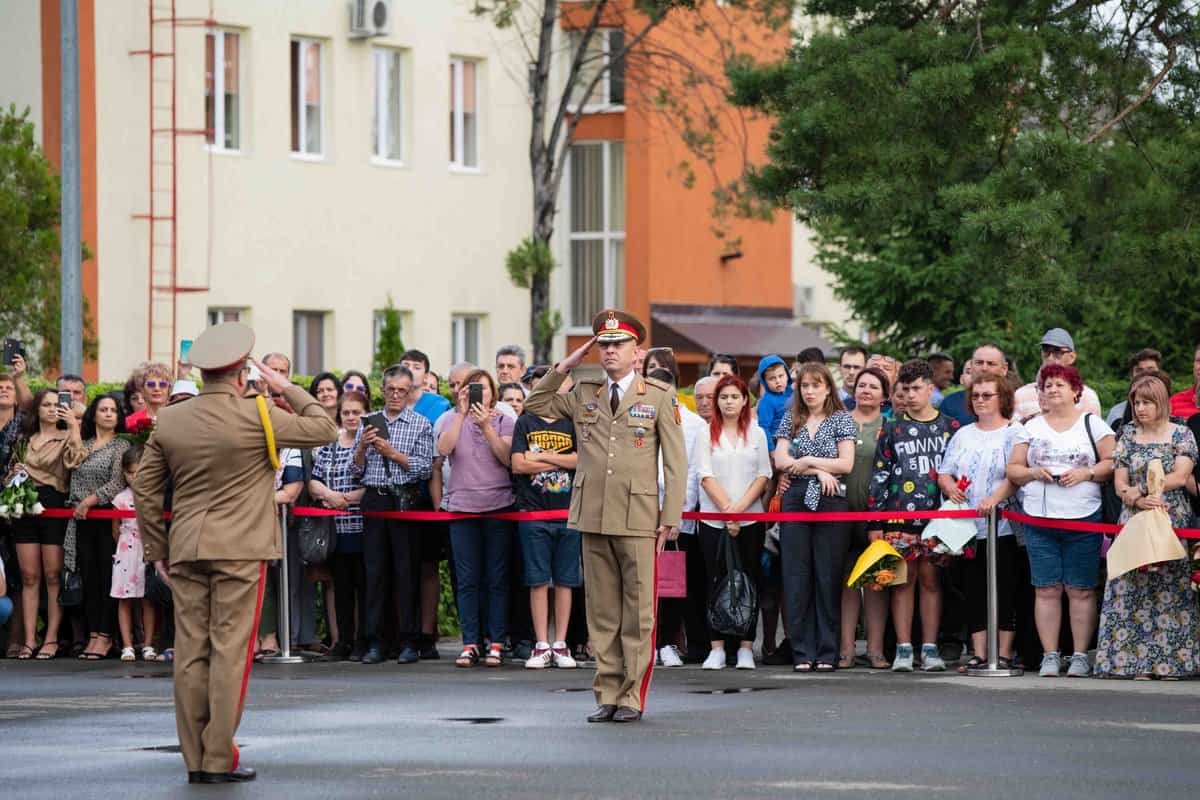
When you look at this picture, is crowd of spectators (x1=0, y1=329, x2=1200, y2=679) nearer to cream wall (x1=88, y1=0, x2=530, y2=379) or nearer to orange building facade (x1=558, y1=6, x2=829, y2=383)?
cream wall (x1=88, y1=0, x2=530, y2=379)

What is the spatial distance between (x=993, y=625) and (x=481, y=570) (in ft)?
12.2

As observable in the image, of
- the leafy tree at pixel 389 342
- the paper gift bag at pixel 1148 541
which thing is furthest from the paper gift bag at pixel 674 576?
the leafy tree at pixel 389 342

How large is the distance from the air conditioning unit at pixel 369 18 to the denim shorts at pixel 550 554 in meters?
22.9

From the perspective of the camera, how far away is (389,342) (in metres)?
37.3

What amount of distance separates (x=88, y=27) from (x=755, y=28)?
12.1 m

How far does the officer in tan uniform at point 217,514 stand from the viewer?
11.1m

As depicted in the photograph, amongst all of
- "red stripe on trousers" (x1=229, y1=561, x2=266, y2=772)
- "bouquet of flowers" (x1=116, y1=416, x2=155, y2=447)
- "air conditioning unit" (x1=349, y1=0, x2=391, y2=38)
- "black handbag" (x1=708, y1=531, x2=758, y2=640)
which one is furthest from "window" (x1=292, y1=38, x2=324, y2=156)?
"red stripe on trousers" (x1=229, y1=561, x2=266, y2=772)

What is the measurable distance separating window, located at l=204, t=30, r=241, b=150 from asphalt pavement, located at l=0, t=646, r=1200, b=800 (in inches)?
883

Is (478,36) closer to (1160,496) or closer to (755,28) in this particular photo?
(755,28)

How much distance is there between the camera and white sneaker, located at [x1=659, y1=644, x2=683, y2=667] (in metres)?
16.5

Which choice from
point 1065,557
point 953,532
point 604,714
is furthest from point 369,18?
point 604,714

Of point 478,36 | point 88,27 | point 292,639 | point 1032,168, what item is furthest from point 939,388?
point 478,36

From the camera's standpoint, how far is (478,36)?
41031 mm

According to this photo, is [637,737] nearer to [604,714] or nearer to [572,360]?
[604,714]
